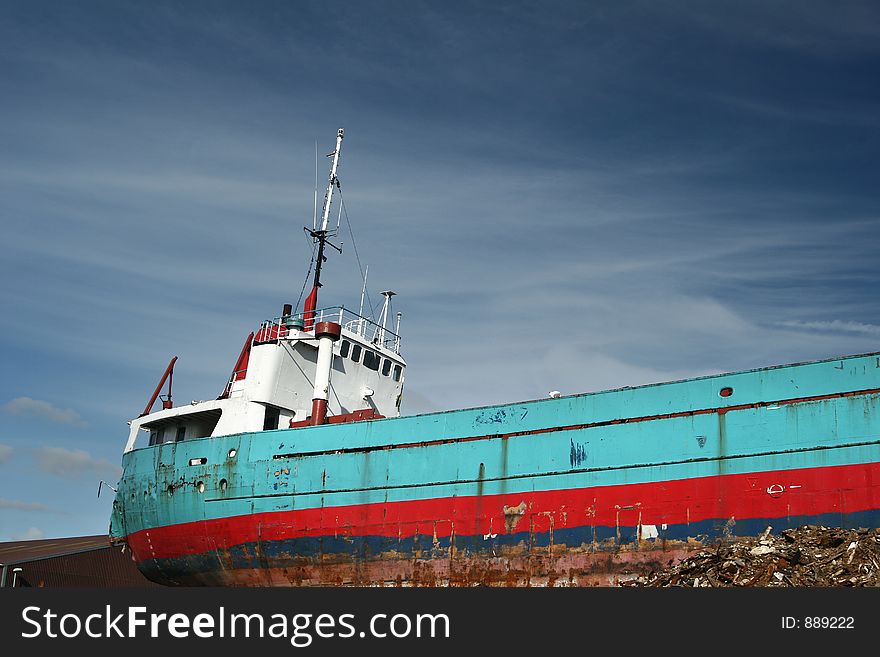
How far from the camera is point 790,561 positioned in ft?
38.9

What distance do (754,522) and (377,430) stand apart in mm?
8486

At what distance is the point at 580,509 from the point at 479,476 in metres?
2.37

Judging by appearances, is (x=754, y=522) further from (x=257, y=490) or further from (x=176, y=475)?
(x=176, y=475)

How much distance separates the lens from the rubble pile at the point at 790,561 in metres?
11.0

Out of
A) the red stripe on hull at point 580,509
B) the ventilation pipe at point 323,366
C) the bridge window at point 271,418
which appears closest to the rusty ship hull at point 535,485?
the red stripe on hull at point 580,509

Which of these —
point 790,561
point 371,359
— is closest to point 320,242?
point 371,359

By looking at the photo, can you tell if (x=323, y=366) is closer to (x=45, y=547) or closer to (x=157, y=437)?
(x=157, y=437)

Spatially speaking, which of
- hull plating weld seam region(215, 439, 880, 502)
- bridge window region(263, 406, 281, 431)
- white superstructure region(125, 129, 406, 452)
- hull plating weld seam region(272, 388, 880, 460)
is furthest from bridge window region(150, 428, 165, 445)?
hull plating weld seam region(272, 388, 880, 460)

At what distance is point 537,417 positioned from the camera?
55.1 ft

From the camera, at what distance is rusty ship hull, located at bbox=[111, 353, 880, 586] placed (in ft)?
45.2

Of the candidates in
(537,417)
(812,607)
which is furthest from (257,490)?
(812,607)

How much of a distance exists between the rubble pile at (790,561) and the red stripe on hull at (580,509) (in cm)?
58

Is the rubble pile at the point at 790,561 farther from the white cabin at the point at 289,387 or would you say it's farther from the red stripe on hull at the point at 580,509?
the white cabin at the point at 289,387

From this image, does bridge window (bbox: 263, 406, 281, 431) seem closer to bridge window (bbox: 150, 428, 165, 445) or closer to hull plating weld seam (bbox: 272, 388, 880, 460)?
hull plating weld seam (bbox: 272, 388, 880, 460)
